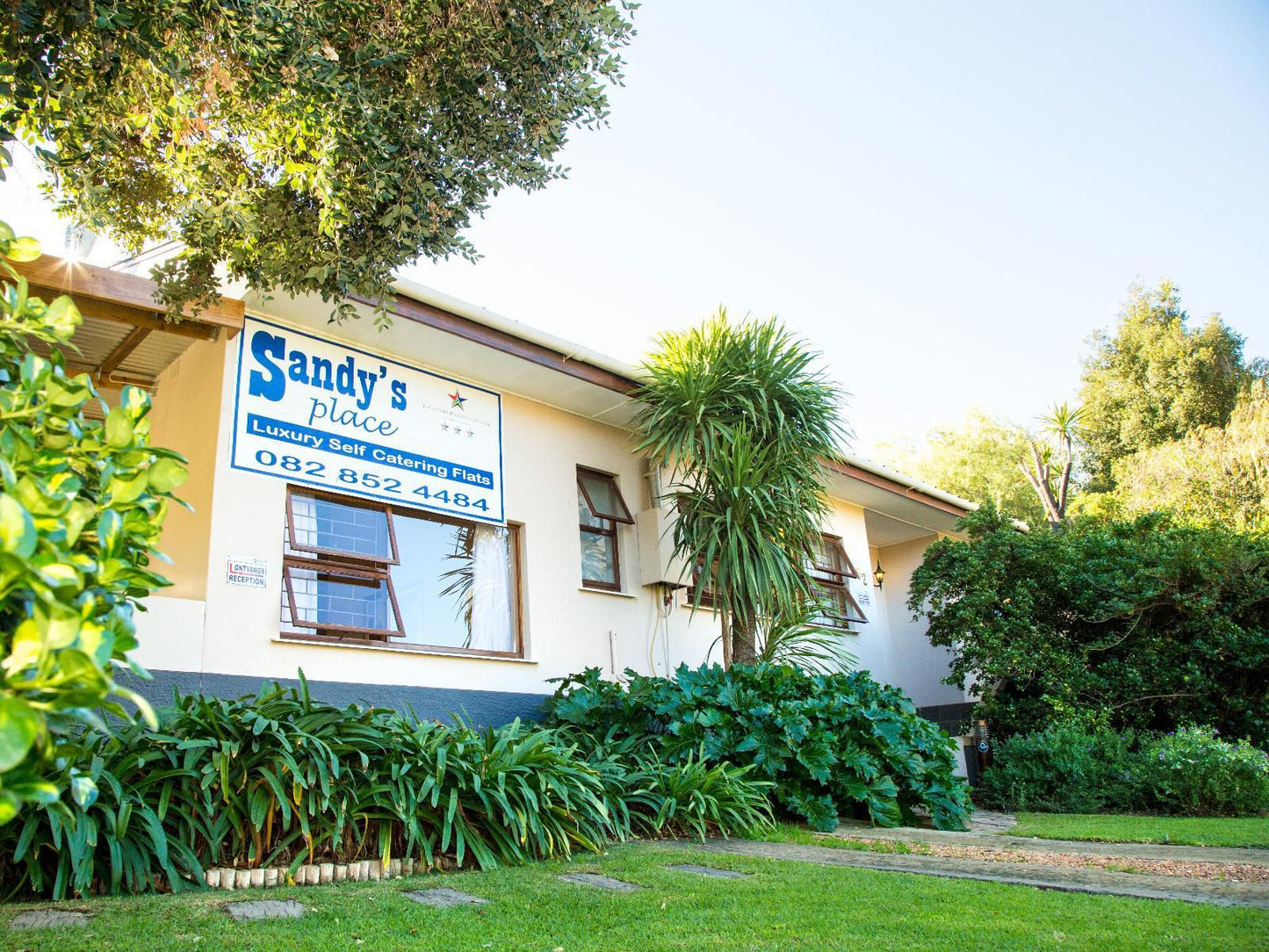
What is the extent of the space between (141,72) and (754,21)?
6448mm

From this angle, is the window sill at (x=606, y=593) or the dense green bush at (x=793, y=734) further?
the window sill at (x=606, y=593)

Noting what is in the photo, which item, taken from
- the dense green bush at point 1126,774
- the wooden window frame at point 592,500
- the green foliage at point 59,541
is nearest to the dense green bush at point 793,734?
the wooden window frame at point 592,500

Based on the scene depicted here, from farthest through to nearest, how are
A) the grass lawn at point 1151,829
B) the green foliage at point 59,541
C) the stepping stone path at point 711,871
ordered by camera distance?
the grass lawn at point 1151,829 → the stepping stone path at point 711,871 → the green foliage at point 59,541

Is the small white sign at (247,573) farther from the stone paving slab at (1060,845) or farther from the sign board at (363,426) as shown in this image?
the stone paving slab at (1060,845)

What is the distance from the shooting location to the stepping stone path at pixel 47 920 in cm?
294

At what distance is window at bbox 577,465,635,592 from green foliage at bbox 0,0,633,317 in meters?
4.54

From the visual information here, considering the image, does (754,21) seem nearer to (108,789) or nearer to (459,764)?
(459,764)

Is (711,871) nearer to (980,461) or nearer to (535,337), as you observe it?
(535,337)

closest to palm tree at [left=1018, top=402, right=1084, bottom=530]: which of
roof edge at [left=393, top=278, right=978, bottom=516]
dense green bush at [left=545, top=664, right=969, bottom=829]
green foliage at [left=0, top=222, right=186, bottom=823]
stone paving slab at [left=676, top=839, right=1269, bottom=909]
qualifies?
roof edge at [left=393, top=278, right=978, bottom=516]

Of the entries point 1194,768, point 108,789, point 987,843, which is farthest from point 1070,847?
point 108,789

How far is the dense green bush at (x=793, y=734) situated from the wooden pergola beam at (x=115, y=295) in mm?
3611

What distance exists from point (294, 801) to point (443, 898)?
87cm

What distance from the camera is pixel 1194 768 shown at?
7902 millimetres

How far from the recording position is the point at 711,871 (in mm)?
4250
